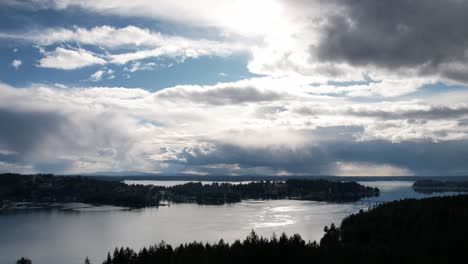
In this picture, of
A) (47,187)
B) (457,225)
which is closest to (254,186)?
(47,187)

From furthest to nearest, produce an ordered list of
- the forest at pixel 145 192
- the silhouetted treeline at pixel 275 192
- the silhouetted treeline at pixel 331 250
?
the silhouetted treeline at pixel 275 192 → the forest at pixel 145 192 → the silhouetted treeline at pixel 331 250

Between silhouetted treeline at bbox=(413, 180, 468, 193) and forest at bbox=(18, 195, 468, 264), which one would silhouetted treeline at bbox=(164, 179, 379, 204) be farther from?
forest at bbox=(18, 195, 468, 264)

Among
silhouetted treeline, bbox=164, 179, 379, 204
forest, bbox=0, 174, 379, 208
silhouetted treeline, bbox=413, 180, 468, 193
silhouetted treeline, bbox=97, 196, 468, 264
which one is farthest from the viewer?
silhouetted treeline, bbox=413, 180, 468, 193

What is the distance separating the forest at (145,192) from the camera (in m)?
121

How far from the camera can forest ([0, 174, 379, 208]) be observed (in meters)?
121

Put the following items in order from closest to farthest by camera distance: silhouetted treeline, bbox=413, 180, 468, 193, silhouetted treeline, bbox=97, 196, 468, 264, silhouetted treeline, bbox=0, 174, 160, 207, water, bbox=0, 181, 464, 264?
silhouetted treeline, bbox=97, 196, 468, 264 → water, bbox=0, 181, 464, 264 → silhouetted treeline, bbox=0, 174, 160, 207 → silhouetted treeline, bbox=413, 180, 468, 193

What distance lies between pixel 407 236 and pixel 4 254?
3573 cm

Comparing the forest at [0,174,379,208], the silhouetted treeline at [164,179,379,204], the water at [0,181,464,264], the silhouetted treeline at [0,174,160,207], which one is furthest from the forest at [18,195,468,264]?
the silhouetted treeline at [164,179,379,204]

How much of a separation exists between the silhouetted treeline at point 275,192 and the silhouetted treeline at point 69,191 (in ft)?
38.5

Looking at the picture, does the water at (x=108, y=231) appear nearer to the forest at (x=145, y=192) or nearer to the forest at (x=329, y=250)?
the forest at (x=329, y=250)

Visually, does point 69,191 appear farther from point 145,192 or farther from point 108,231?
point 108,231

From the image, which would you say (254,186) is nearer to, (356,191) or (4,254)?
(356,191)

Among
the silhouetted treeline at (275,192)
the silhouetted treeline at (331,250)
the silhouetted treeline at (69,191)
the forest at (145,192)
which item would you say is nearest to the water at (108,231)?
the silhouetted treeline at (331,250)

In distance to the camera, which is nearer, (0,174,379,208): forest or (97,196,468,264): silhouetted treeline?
(97,196,468,264): silhouetted treeline
